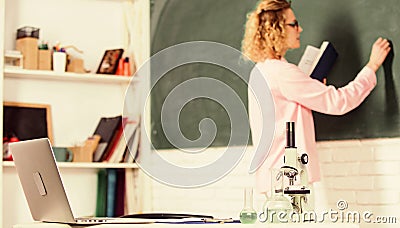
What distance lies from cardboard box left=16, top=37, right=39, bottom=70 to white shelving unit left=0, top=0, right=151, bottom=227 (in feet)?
0.19

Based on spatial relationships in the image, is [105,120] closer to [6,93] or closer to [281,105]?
[6,93]

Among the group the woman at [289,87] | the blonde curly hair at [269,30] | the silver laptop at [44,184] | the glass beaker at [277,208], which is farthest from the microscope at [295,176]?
the blonde curly hair at [269,30]

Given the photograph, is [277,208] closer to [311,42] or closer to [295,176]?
[295,176]

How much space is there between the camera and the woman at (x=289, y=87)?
3.75 m

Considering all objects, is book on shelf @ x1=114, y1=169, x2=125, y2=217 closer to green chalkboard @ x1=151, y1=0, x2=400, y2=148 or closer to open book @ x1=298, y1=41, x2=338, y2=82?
green chalkboard @ x1=151, y1=0, x2=400, y2=148

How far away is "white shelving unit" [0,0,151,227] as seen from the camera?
16.1 feet

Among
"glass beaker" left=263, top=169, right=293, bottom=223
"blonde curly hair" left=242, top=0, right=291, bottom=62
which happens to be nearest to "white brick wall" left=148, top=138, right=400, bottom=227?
"blonde curly hair" left=242, top=0, right=291, bottom=62

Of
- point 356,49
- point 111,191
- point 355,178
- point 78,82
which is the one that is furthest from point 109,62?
point 355,178

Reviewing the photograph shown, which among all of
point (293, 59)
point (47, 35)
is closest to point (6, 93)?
point (47, 35)

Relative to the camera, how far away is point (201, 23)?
4.84 m

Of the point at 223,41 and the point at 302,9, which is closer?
the point at 302,9

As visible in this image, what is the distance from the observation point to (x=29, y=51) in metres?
4.83

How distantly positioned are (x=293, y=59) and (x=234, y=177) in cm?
81

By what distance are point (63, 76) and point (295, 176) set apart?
2723 millimetres
